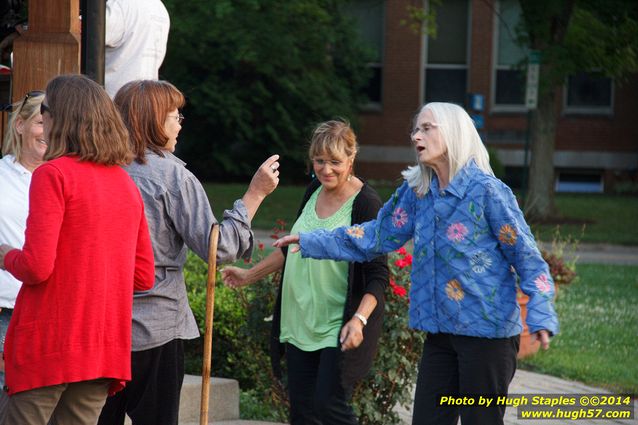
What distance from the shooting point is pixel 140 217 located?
387cm

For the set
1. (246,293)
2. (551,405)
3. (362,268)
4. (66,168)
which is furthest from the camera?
(551,405)

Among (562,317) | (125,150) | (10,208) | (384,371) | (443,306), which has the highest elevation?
Answer: (125,150)

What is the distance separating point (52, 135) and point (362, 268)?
2.03 metres

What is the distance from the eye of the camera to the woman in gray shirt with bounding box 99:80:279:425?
14.0ft

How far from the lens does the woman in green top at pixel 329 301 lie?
523 cm

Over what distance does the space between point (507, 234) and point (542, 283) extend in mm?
245

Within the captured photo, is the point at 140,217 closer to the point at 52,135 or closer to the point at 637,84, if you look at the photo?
the point at 52,135

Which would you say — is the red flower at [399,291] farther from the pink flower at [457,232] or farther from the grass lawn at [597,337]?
the grass lawn at [597,337]

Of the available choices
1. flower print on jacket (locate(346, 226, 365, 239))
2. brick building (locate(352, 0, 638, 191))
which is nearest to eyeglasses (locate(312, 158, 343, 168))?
flower print on jacket (locate(346, 226, 365, 239))

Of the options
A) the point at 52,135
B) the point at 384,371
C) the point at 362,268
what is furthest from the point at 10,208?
the point at 384,371

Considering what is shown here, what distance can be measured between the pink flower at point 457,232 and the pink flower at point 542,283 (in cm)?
35

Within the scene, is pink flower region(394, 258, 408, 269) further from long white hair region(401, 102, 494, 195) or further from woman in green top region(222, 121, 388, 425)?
long white hair region(401, 102, 494, 195)

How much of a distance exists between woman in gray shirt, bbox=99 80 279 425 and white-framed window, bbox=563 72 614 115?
26.0 meters

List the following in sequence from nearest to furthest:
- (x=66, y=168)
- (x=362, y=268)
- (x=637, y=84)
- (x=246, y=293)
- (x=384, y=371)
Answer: (x=66, y=168) < (x=362, y=268) < (x=384, y=371) < (x=246, y=293) < (x=637, y=84)
